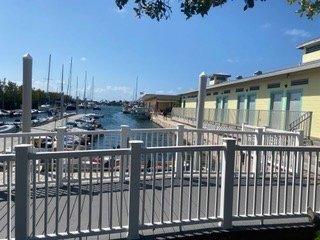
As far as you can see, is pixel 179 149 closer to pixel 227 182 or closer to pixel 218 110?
pixel 227 182

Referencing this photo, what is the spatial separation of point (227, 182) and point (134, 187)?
131 centimetres

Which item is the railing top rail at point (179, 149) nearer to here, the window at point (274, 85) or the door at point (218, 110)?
the window at point (274, 85)

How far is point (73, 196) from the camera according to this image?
23.9ft

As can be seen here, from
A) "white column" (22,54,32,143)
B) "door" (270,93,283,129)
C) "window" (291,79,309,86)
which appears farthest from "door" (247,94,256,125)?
"white column" (22,54,32,143)

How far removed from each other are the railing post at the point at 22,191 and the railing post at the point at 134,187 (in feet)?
4.09

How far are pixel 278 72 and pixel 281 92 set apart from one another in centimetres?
142

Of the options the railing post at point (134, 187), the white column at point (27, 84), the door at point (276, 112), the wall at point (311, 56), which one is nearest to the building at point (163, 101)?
the wall at point (311, 56)

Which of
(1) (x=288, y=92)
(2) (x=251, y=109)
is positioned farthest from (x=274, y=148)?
(2) (x=251, y=109)

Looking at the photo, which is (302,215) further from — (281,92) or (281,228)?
(281,92)

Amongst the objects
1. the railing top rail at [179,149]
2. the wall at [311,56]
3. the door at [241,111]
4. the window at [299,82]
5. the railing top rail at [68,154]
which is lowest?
the railing top rail at [68,154]

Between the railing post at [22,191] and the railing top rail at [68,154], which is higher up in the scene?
the railing top rail at [68,154]

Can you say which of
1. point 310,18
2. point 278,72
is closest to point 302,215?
point 310,18

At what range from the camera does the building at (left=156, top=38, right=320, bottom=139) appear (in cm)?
2161

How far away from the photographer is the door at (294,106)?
22656 mm
